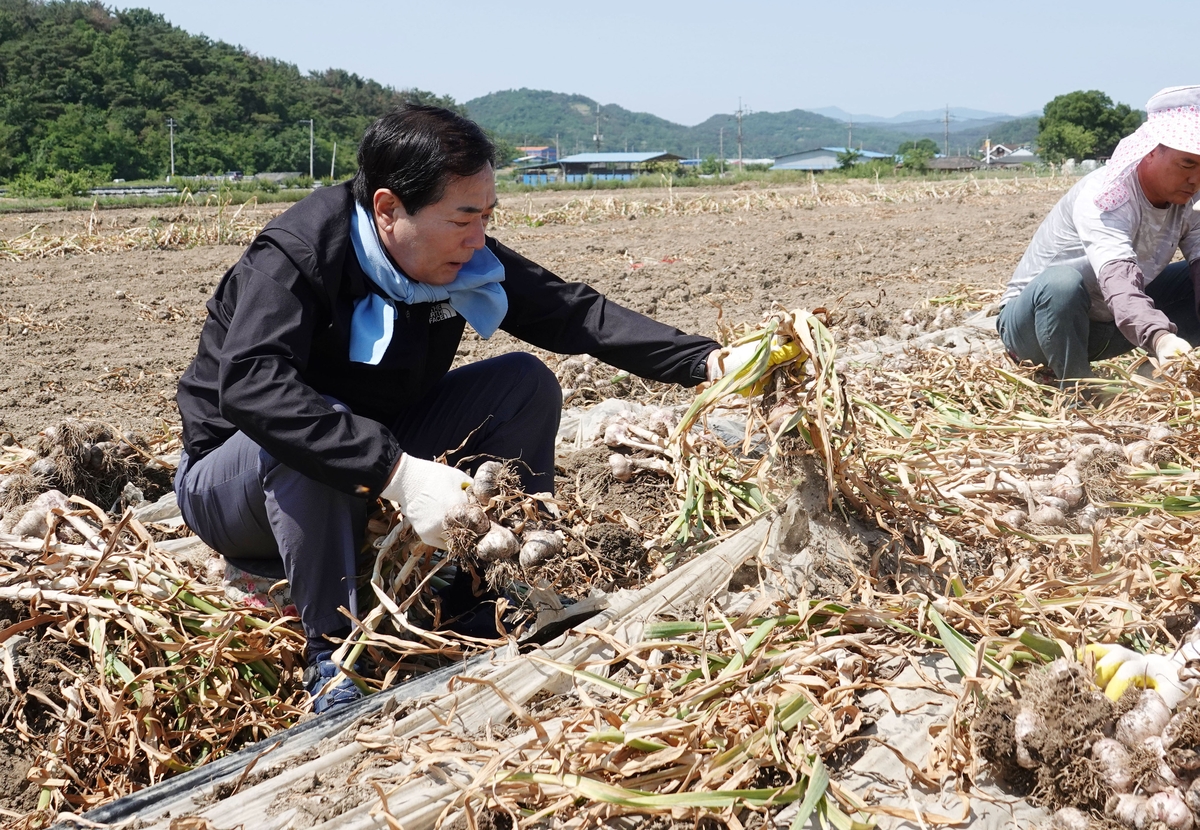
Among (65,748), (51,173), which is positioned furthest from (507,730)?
(51,173)

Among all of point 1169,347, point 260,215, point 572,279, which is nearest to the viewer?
point 1169,347

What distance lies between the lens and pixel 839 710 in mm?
1517

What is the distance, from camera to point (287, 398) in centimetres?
178

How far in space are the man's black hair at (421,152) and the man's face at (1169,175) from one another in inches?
90.5

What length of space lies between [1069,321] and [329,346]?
8.47 feet

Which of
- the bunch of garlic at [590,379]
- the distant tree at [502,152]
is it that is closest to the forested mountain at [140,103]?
the distant tree at [502,152]

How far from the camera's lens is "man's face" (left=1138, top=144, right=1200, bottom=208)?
299 cm

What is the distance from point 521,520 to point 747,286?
208 inches

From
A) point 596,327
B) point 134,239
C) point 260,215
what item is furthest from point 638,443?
point 260,215

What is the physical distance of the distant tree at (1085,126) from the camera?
2226 inches

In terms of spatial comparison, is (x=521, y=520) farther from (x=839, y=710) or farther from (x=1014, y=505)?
(x=1014, y=505)

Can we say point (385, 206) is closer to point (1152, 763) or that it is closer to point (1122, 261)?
point (1152, 763)

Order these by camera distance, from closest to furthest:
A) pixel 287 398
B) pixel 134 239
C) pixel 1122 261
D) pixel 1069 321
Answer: pixel 287 398 < pixel 1122 261 < pixel 1069 321 < pixel 134 239

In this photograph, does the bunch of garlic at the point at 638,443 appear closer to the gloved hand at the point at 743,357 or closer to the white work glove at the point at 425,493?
the gloved hand at the point at 743,357
